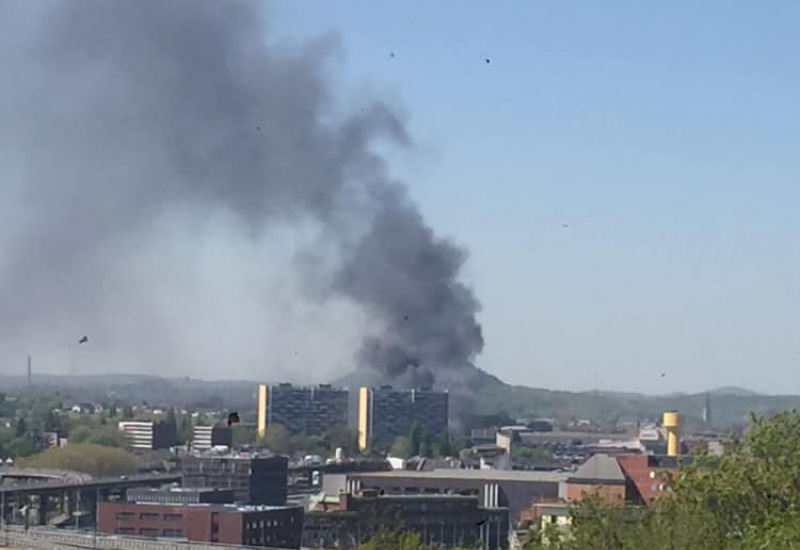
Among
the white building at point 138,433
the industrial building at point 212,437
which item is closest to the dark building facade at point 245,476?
the white building at point 138,433

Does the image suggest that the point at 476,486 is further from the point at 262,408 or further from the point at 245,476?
the point at 262,408

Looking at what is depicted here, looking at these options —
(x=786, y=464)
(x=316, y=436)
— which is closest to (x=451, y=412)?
(x=316, y=436)

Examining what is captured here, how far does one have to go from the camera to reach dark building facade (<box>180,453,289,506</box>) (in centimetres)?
5062

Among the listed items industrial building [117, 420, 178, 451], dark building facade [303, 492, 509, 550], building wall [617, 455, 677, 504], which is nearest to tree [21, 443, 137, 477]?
industrial building [117, 420, 178, 451]

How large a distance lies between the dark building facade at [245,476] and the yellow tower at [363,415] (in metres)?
22.9

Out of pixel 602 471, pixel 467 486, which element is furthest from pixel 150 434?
pixel 602 471

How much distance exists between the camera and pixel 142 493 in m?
40.7

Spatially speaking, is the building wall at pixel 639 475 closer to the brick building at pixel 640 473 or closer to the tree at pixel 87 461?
the brick building at pixel 640 473

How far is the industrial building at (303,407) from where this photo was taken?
80312mm

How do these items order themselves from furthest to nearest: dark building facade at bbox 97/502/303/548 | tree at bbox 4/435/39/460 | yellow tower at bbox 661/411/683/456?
tree at bbox 4/435/39/460 → yellow tower at bbox 661/411/683/456 → dark building facade at bbox 97/502/303/548

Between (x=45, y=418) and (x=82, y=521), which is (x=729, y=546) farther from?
(x=45, y=418)

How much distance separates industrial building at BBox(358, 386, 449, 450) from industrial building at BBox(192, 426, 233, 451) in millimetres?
5586

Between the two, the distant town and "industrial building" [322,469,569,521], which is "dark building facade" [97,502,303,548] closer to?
the distant town

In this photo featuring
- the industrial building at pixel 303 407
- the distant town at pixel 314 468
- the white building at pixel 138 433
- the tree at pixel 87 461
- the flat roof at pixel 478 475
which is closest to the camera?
the distant town at pixel 314 468
